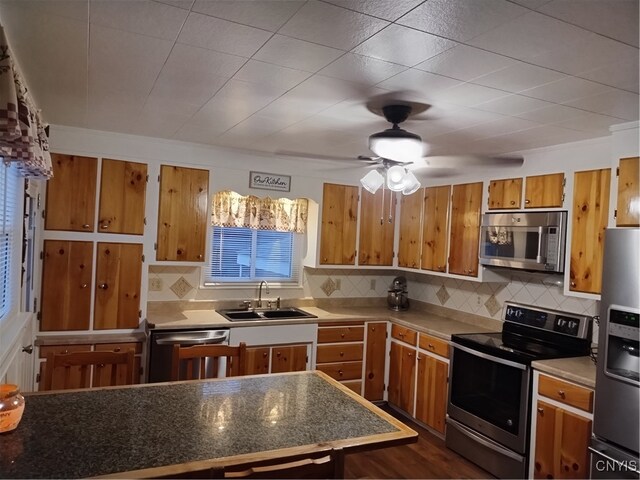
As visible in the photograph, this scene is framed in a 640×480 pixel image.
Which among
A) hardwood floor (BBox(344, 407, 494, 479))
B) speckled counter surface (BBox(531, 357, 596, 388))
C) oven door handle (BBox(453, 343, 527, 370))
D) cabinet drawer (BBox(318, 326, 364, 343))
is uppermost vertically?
speckled counter surface (BBox(531, 357, 596, 388))

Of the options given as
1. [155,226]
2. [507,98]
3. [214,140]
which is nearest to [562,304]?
[507,98]

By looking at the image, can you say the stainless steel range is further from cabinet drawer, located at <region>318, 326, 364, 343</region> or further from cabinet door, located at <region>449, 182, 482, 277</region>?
cabinet drawer, located at <region>318, 326, 364, 343</region>

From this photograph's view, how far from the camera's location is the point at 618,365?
237 cm

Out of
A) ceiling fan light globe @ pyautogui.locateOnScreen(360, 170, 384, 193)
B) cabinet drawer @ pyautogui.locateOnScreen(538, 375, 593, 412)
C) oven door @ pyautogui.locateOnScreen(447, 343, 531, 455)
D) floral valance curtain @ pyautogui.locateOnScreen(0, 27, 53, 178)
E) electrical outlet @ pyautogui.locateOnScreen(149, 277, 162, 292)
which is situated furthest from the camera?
electrical outlet @ pyautogui.locateOnScreen(149, 277, 162, 292)

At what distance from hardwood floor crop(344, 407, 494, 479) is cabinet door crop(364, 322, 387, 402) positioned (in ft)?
2.59

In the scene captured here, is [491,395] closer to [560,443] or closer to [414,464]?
[560,443]

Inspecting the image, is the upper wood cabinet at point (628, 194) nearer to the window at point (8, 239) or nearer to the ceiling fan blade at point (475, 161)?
the ceiling fan blade at point (475, 161)

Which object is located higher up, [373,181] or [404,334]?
[373,181]

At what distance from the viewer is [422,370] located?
394cm

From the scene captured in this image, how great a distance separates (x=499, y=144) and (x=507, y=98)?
3.61 feet

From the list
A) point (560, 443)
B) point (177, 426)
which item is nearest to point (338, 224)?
point (560, 443)

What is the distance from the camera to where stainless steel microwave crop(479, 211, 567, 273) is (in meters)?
3.19

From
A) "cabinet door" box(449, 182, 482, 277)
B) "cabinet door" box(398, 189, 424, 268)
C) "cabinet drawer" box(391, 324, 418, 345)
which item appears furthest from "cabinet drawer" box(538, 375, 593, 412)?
"cabinet door" box(398, 189, 424, 268)

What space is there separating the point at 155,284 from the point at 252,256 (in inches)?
38.1
